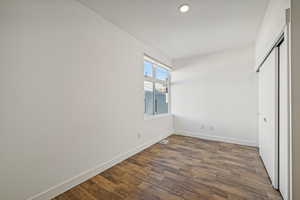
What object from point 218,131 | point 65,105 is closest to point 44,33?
point 65,105

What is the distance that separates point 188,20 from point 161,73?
200 centimetres

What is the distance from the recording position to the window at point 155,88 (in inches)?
135

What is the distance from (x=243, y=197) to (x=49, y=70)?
2813 millimetres

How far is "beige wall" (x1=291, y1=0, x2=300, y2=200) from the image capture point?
3.72ft

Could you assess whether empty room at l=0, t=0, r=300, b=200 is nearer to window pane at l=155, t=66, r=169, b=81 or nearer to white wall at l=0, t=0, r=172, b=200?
white wall at l=0, t=0, r=172, b=200

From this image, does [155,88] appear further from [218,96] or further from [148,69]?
[218,96]

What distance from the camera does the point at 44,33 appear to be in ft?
4.82

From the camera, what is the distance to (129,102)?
265 centimetres

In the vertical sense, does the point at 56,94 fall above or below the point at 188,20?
below

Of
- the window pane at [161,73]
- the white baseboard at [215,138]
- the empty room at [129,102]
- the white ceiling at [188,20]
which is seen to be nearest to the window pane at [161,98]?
the window pane at [161,73]

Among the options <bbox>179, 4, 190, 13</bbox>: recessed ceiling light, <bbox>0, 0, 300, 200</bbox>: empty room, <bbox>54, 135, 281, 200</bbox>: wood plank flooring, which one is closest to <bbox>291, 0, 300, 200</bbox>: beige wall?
<bbox>0, 0, 300, 200</bbox>: empty room

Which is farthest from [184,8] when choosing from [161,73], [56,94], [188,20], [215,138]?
[215,138]

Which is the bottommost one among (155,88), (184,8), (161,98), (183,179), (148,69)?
Result: (183,179)

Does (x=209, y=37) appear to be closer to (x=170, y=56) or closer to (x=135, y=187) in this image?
(x=170, y=56)
